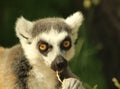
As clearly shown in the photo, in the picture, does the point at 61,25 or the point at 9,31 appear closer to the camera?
the point at 61,25

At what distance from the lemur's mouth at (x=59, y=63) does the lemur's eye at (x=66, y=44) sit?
24cm

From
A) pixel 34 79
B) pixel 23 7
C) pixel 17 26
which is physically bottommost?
pixel 34 79

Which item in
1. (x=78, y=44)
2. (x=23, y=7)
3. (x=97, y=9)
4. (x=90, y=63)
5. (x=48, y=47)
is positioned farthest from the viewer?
(x=23, y=7)

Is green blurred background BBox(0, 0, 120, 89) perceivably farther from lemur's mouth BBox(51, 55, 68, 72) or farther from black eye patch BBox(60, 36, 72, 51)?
lemur's mouth BBox(51, 55, 68, 72)

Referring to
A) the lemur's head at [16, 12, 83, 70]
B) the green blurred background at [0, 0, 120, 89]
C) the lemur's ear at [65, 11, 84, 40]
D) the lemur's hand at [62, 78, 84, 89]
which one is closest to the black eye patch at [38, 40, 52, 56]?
the lemur's head at [16, 12, 83, 70]

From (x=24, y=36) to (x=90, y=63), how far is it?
4170 mm

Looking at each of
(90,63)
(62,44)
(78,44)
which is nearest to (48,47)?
(62,44)

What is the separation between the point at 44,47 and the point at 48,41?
0.41 ft

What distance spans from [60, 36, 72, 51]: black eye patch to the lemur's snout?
244 millimetres

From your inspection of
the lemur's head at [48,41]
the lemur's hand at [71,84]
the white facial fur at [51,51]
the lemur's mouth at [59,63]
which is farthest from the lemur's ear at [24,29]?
the lemur's hand at [71,84]

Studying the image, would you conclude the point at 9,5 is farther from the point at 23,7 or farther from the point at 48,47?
the point at 48,47

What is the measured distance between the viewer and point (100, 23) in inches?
627

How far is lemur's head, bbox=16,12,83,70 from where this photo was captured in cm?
1030

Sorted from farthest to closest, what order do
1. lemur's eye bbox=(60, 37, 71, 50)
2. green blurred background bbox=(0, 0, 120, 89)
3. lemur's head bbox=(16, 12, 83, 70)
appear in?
green blurred background bbox=(0, 0, 120, 89), lemur's eye bbox=(60, 37, 71, 50), lemur's head bbox=(16, 12, 83, 70)
